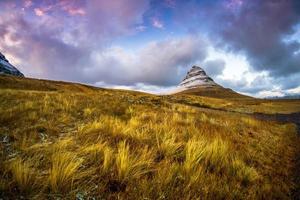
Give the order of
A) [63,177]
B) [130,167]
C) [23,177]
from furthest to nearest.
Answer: [130,167]
[63,177]
[23,177]

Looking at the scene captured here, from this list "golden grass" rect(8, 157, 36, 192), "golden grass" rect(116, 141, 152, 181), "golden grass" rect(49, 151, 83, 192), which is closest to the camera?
"golden grass" rect(8, 157, 36, 192)

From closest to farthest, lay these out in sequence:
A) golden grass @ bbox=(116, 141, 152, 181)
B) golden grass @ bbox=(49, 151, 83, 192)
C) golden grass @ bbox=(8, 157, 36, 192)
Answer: golden grass @ bbox=(8, 157, 36, 192), golden grass @ bbox=(49, 151, 83, 192), golden grass @ bbox=(116, 141, 152, 181)

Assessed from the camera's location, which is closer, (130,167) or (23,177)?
(23,177)

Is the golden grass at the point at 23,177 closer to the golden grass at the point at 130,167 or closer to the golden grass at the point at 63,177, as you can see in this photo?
the golden grass at the point at 63,177

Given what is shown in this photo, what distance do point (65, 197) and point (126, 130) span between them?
10.8 ft

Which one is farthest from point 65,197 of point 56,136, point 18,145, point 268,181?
point 268,181

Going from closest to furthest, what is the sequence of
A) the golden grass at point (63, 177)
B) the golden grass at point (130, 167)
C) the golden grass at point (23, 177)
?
1. the golden grass at point (23, 177)
2. the golden grass at point (63, 177)
3. the golden grass at point (130, 167)

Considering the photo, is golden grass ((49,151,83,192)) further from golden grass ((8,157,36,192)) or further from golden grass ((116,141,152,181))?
golden grass ((116,141,152,181))

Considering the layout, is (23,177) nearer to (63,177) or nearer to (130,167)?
(63,177)

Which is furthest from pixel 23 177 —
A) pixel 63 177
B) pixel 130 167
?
pixel 130 167

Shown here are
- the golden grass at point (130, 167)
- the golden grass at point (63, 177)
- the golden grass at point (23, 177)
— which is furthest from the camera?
the golden grass at point (130, 167)

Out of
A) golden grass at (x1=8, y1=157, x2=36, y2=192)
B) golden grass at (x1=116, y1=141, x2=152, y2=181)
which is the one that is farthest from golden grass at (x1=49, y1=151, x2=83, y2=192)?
golden grass at (x1=116, y1=141, x2=152, y2=181)

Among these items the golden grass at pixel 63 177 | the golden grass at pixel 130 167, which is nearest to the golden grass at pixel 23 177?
the golden grass at pixel 63 177

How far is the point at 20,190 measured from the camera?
263cm
